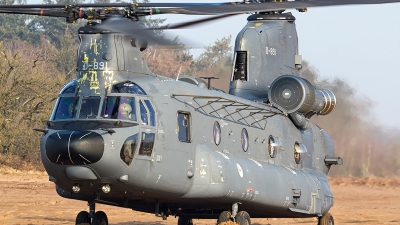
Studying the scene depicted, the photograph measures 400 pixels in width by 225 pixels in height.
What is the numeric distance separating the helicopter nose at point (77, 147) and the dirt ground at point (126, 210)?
6.20 metres

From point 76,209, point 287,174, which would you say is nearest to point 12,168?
point 76,209

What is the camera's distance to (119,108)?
12797 millimetres

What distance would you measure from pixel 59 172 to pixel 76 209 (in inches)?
405

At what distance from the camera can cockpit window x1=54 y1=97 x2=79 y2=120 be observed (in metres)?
13.0

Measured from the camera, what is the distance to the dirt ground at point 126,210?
66.3ft

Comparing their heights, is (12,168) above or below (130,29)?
below

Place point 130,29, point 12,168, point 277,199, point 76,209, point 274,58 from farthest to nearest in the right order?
point 12,168, point 76,209, point 274,58, point 277,199, point 130,29

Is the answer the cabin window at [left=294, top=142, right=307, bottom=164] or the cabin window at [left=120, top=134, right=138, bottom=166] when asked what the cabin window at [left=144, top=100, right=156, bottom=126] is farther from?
the cabin window at [left=294, top=142, right=307, bottom=164]

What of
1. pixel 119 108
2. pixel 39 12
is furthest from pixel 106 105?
pixel 39 12

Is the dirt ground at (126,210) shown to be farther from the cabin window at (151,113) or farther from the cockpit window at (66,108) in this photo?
the cabin window at (151,113)

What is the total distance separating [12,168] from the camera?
35.2 metres

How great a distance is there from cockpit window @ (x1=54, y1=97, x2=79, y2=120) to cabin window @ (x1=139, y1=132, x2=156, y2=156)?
1179 millimetres

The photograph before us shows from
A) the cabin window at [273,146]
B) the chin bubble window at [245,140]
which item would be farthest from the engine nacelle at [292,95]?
the chin bubble window at [245,140]

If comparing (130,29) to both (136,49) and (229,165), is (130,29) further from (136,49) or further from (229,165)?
(229,165)
